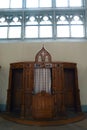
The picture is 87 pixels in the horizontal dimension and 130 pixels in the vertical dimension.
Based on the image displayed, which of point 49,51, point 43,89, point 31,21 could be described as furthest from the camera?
point 31,21

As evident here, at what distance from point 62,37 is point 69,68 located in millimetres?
1368

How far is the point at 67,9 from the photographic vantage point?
20.5 ft

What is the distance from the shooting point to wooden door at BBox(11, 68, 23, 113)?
5368 mm

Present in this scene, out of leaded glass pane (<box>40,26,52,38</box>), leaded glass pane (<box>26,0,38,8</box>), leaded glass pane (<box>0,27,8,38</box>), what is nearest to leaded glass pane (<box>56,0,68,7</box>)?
leaded glass pane (<box>26,0,38,8</box>)

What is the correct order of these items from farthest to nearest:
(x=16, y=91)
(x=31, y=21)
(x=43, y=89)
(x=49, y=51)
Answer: (x=31, y=21)
(x=49, y=51)
(x=16, y=91)
(x=43, y=89)

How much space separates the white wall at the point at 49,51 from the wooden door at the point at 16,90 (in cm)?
35

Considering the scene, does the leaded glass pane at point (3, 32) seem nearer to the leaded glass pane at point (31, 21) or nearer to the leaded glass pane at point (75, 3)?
the leaded glass pane at point (31, 21)

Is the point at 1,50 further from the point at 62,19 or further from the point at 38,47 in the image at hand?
the point at 62,19

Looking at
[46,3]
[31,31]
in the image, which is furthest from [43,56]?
[46,3]

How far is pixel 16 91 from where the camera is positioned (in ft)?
17.9

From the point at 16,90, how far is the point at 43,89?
111 cm

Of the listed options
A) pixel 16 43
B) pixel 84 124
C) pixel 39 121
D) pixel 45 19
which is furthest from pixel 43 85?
pixel 45 19

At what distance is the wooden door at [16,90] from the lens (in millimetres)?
5368

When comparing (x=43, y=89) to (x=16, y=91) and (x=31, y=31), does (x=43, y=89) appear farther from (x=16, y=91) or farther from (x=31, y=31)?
(x=31, y=31)
